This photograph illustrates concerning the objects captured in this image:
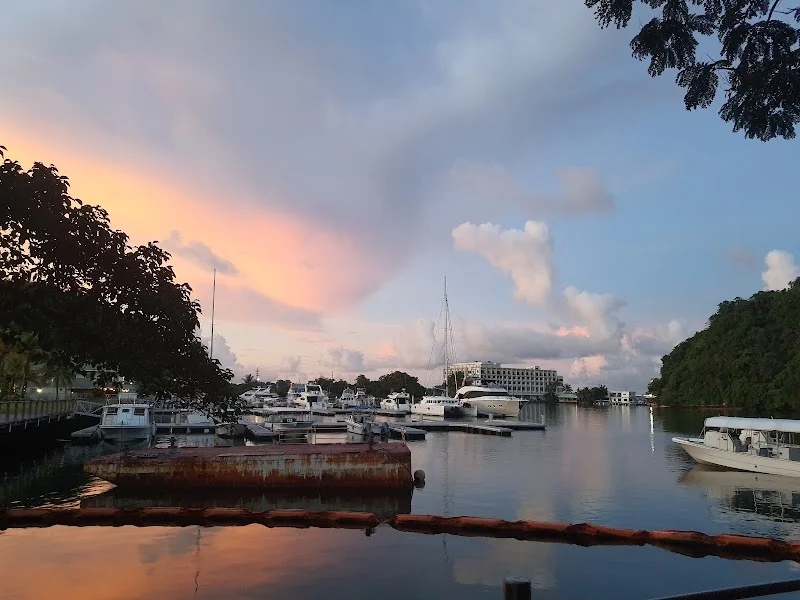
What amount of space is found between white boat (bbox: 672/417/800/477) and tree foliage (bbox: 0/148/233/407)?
37.3 metres

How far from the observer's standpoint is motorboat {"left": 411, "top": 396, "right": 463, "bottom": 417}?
102188mm

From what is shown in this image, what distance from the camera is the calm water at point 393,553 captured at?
1465 centimetres

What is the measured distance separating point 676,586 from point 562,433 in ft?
188

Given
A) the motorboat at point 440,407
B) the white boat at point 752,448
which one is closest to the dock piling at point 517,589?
the white boat at point 752,448

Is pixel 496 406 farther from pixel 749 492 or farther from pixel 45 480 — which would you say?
pixel 45 480

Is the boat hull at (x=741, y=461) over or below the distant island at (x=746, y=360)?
below

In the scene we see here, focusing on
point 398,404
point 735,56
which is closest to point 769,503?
point 735,56

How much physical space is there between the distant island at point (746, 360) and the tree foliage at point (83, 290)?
440ft

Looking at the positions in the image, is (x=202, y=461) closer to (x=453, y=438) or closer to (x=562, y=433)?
(x=453, y=438)

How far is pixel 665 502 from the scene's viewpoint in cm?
2852

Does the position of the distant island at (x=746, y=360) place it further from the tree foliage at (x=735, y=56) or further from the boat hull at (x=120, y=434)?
the tree foliage at (x=735, y=56)

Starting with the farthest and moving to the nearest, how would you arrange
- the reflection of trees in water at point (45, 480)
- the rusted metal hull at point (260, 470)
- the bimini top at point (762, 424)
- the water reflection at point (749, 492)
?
the bimini top at point (762, 424), the reflection of trees in water at point (45, 480), the rusted metal hull at point (260, 470), the water reflection at point (749, 492)

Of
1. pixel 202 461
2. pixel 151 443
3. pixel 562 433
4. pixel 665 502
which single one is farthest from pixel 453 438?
pixel 202 461

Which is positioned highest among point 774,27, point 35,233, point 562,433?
point 774,27
